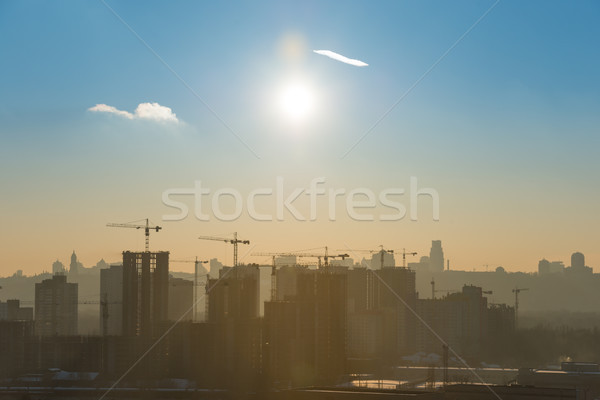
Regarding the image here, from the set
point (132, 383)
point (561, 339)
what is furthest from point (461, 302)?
point (132, 383)

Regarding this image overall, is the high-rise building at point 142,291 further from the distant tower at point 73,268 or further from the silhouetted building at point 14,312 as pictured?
the distant tower at point 73,268

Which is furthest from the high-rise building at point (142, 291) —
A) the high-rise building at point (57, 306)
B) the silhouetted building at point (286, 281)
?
the silhouetted building at point (286, 281)

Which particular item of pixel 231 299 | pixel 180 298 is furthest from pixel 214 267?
pixel 231 299

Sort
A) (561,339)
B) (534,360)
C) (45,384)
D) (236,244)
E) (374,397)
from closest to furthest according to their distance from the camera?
(374,397) < (45,384) < (236,244) < (534,360) < (561,339)

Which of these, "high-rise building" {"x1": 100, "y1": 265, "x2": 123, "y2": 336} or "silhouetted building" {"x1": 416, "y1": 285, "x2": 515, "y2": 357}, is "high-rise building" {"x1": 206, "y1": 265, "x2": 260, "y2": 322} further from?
"silhouetted building" {"x1": 416, "y1": 285, "x2": 515, "y2": 357}

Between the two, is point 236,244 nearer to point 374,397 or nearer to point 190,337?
point 190,337

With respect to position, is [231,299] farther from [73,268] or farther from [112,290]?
[73,268]
